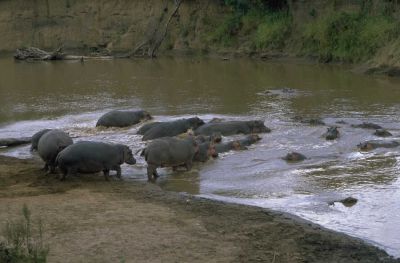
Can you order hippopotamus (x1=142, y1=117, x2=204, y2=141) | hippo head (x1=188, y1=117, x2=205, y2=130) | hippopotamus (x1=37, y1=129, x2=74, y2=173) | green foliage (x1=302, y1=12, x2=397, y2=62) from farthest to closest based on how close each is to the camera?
green foliage (x1=302, y1=12, x2=397, y2=62) < hippo head (x1=188, y1=117, x2=205, y2=130) < hippopotamus (x1=142, y1=117, x2=204, y2=141) < hippopotamus (x1=37, y1=129, x2=74, y2=173)

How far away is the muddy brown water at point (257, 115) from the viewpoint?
1027 centimetres

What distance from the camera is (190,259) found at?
7414mm

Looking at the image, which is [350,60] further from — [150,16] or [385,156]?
[385,156]

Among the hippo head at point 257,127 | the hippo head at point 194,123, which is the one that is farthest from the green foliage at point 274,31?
the hippo head at point 257,127

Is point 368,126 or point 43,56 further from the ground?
point 368,126

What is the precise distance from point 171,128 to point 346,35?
17397mm

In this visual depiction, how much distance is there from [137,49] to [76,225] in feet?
99.6

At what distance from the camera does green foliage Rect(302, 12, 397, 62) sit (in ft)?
95.4

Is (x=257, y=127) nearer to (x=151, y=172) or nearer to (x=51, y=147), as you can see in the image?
(x=151, y=172)

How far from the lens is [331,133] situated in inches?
572

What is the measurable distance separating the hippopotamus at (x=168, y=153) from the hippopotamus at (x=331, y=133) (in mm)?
3196

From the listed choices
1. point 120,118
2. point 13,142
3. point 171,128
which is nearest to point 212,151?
point 171,128

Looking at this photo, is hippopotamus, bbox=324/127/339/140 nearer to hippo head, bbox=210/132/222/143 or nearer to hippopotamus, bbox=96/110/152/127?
hippo head, bbox=210/132/222/143

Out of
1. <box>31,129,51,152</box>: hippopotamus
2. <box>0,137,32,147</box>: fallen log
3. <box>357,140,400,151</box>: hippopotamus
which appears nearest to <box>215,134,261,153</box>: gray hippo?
<box>357,140,400,151</box>: hippopotamus
